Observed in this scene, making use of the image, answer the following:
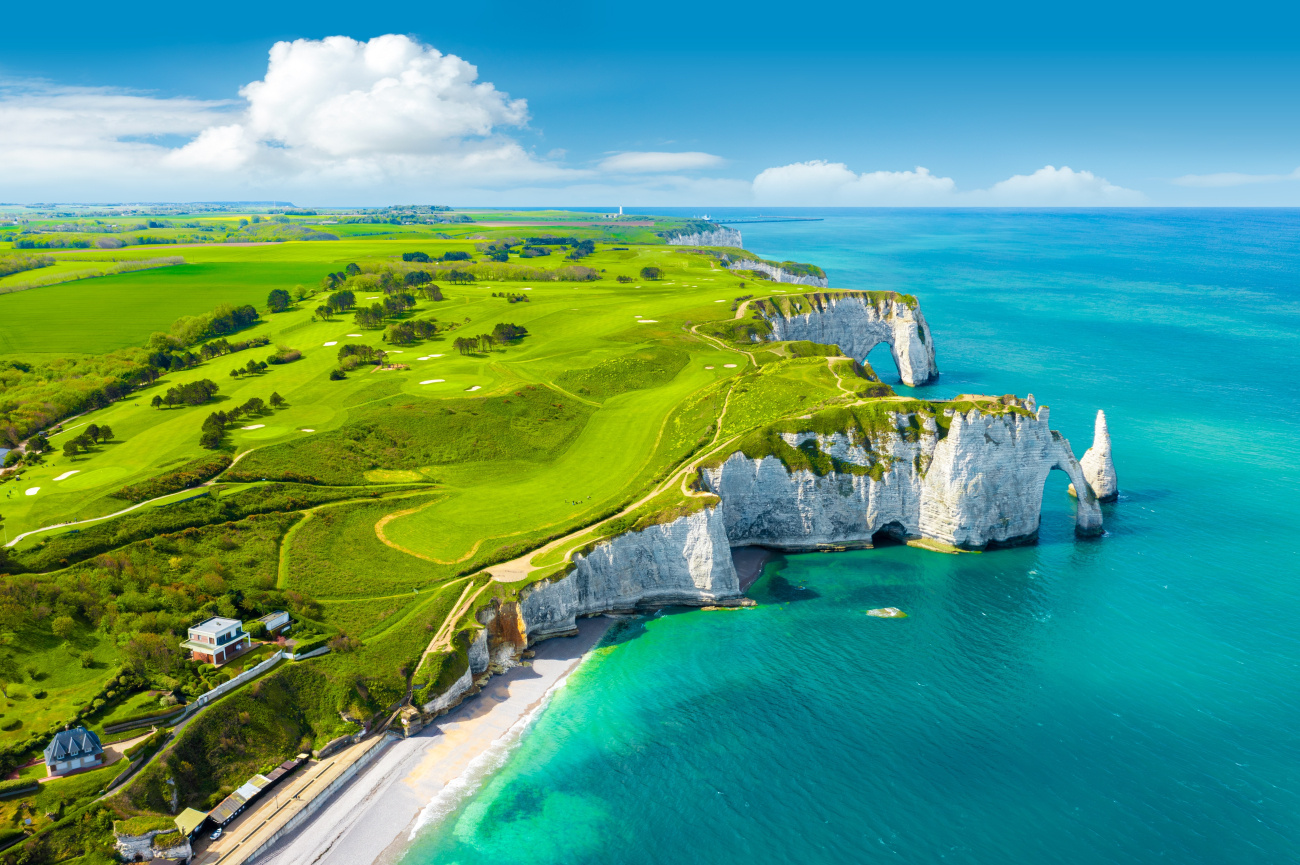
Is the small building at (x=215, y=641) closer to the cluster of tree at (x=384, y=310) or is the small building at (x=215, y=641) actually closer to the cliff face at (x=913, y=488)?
the cliff face at (x=913, y=488)

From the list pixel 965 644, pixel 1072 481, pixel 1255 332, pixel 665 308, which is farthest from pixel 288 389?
pixel 1255 332

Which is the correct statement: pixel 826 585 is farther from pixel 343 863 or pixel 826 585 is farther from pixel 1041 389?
pixel 1041 389

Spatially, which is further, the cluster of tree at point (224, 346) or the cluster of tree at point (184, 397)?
the cluster of tree at point (224, 346)

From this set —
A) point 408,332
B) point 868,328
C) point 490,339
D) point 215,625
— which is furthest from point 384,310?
point 215,625

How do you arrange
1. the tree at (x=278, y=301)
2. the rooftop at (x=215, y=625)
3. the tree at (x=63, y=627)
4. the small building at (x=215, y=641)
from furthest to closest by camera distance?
the tree at (x=278, y=301)
the tree at (x=63, y=627)
the rooftop at (x=215, y=625)
the small building at (x=215, y=641)

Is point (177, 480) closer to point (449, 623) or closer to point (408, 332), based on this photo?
point (449, 623)

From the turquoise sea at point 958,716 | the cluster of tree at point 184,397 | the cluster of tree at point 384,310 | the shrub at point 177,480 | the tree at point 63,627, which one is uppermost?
the cluster of tree at point 384,310

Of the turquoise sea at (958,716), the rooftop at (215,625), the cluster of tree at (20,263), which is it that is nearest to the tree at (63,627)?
the rooftop at (215,625)
